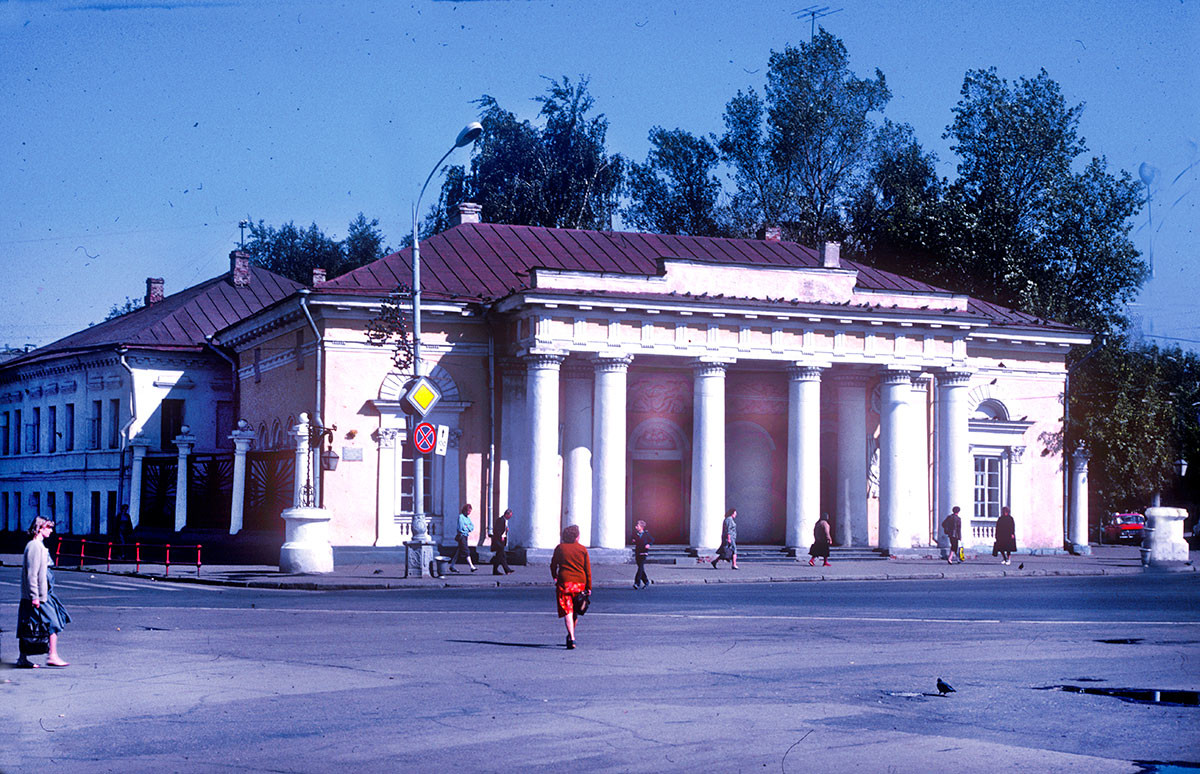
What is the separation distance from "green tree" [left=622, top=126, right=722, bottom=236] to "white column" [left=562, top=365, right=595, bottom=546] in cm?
2485

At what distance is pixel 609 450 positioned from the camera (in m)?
33.8

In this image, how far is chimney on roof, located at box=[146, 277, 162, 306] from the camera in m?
59.6

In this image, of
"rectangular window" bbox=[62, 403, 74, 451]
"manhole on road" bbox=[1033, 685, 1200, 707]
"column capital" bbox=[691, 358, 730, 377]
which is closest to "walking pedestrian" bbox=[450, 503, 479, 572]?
"column capital" bbox=[691, 358, 730, 377]

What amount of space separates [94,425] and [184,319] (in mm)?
5018

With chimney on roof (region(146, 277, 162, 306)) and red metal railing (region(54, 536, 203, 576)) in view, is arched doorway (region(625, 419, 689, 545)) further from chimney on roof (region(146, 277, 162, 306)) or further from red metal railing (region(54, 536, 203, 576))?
chimney on roof (region(146, 277, 162, 306))

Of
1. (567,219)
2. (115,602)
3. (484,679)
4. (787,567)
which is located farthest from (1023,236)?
(484,679)

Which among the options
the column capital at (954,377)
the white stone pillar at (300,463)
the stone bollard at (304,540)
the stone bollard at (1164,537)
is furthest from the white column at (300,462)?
the stone bollard at (1164,537)

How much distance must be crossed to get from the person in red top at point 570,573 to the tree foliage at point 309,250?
58.3 meters

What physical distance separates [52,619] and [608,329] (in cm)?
2200

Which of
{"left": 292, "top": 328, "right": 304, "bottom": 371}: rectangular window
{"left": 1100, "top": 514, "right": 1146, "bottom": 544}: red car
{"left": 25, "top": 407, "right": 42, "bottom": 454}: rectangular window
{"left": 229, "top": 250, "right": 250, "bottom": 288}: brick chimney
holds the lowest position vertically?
{"left": 1100, "top": 514, "right": 1146, "bottom": 544}: red car

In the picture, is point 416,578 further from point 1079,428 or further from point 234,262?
point 1079,428

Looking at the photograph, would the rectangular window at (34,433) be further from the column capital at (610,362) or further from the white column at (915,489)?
the white column at (915,489)

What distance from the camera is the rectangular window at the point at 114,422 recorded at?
157 feet

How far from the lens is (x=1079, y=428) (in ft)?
175
